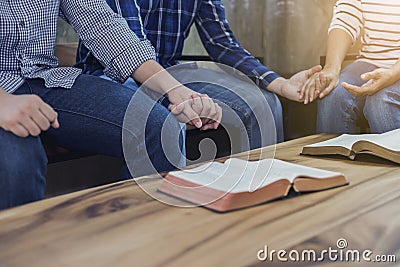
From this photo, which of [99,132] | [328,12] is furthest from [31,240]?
[328,12]

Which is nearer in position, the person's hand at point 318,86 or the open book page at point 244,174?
the open book page at point 244,174

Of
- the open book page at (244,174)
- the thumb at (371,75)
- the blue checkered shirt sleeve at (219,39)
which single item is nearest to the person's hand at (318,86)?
the thumb at (371,75)

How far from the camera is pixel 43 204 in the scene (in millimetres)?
964

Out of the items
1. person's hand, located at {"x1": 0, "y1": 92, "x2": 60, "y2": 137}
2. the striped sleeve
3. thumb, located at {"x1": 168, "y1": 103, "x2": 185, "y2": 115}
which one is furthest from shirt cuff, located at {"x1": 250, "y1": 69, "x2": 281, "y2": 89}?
person's hand, located at {"x1": 0, "y1": 92, "x2": 60, "y2": 137}

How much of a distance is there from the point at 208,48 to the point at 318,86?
0.43m

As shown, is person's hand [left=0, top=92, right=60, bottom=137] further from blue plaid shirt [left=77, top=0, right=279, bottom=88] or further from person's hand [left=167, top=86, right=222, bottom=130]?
blue plaid shirt [left=77, top=0, right=279, bottom=88]

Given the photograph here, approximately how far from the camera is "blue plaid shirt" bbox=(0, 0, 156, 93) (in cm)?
142

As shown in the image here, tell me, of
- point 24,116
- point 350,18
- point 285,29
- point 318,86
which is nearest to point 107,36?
point 24,116

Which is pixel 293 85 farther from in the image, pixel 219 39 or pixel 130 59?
pixel 130 59

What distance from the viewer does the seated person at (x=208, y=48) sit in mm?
1741

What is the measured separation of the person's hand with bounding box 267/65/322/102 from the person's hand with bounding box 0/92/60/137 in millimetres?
824

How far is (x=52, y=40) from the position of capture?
1.50 metres

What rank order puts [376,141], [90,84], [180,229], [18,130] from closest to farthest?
[180,229] < [18,130] < [376,141] < [90,84]

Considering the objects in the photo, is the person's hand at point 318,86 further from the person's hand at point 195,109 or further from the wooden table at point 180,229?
the wooden table at point 180,229
